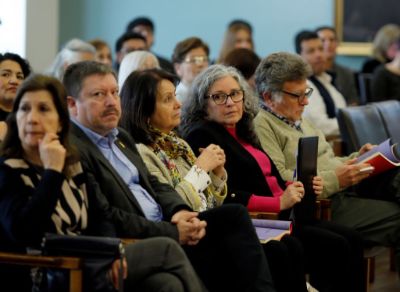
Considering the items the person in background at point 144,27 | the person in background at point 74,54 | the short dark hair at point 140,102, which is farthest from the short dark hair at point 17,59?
the person in background at point 144,27

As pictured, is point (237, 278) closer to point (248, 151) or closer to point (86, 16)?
point (248, 151)

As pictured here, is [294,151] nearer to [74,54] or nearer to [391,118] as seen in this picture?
[391,118]

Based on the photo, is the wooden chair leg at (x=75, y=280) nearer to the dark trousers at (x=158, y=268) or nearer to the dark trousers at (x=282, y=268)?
the dark trousers at (x=158, y=268)

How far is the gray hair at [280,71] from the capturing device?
4.18 m

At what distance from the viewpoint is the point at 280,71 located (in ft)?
13.7

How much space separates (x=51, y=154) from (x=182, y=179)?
94 cm

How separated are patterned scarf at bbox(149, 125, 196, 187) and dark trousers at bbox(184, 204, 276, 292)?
0.36 m

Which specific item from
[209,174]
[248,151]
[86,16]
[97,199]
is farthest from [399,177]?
[86,16]

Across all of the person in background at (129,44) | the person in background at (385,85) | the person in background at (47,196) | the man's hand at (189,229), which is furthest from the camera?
the person in background at (385,85)

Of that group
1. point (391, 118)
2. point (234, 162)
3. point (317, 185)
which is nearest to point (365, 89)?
point (391, 118)

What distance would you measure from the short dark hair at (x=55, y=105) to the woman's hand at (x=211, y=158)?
2.65 ft

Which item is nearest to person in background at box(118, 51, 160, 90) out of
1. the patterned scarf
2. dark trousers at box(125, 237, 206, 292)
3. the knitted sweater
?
the knitted sweater

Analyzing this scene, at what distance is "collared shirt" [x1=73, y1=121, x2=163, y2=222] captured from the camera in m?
3.13

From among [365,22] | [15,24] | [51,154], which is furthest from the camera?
[365,22]
